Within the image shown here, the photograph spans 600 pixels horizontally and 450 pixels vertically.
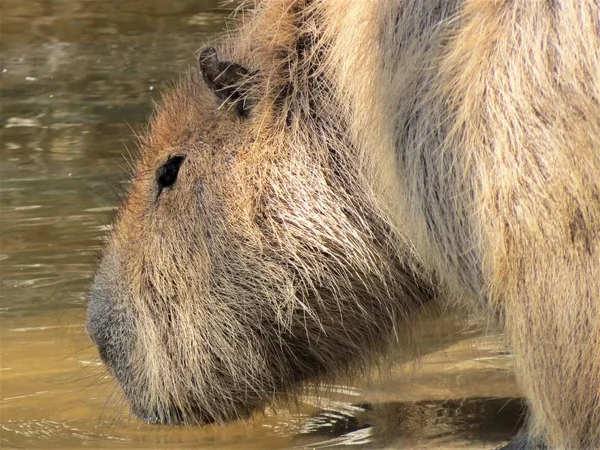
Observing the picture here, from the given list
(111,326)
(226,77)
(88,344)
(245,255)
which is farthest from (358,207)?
(88,344)

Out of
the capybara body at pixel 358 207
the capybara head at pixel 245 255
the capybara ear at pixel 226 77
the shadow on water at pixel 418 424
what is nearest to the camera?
the capybara body at pixel 358 207

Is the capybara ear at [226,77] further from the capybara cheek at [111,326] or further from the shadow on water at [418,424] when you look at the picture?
the shadow on water at [418,424]

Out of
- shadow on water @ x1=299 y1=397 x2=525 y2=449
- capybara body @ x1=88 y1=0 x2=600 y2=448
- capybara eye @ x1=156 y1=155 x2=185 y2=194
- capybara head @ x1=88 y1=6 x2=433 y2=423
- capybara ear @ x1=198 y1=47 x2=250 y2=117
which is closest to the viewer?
capybara body @ x1=88 y1=0 x2=600 y2=448

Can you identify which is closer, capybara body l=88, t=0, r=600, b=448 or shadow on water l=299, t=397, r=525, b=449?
capybara body l=88, t=0, r=600, b=448

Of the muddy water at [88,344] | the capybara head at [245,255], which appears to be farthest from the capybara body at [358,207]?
the muddy water at [88,344]

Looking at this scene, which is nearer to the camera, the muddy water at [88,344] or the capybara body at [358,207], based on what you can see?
the capybara body at [358,207]

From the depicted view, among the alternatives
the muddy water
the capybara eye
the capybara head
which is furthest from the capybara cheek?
the capybara eye

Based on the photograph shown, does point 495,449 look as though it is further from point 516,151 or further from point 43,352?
point 43,352

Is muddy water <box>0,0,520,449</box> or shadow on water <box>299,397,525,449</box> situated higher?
muddy water <box>0,0,520,449</box>

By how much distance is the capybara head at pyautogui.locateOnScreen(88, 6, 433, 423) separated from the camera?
377 centimetres

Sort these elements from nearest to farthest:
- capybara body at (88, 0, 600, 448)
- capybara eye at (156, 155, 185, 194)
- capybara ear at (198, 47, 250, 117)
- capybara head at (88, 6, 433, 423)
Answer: capybara body at (88, 0, 600, 448)
capybara head at (88, 6, 433, 423)
capybara ear at (198, 47, 250, 117)
capybara eye at (156, 155, 185, 194)

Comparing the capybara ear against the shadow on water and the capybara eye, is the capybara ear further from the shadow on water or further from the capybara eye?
the shadow on water

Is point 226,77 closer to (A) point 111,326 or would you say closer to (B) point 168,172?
(B) point 168,172

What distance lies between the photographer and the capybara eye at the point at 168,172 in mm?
4121
